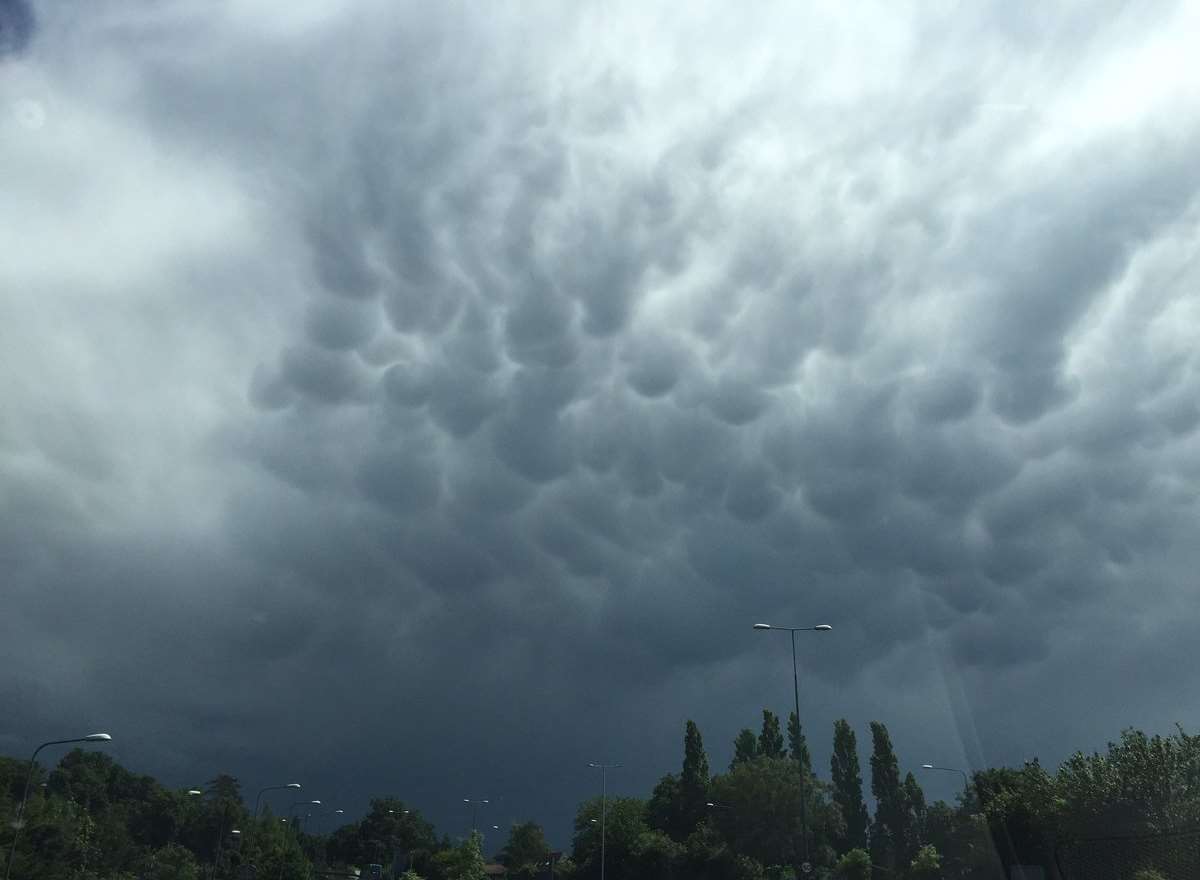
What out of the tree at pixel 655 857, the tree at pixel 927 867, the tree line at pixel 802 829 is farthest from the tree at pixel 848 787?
the tree at pixel 927 867

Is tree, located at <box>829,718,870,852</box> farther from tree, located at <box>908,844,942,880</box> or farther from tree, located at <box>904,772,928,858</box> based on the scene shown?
tree, located at <box>908,844,942,880</box>

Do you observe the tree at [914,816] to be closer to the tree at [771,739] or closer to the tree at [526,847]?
the tree at [771,739]

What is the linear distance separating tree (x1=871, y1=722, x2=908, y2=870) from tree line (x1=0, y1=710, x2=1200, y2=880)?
0.16 m

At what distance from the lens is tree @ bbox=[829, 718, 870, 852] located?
117250 millimetres

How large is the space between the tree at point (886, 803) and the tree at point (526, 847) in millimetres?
72169

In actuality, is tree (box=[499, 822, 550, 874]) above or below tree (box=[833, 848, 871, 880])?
Answer: above

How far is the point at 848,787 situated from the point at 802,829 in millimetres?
62963

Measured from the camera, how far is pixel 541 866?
161625 millimetres

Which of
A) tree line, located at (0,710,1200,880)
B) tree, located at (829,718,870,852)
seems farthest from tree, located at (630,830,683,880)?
tree, located at (829,718,870,852)

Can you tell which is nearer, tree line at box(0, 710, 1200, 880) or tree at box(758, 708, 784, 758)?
tree line at box(0, 710, 1200, 880)

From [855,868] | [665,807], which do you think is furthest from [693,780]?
[855,868]

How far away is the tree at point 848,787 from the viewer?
11725 centimetres

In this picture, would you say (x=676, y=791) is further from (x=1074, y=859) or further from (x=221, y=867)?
(x=1074, y=859)

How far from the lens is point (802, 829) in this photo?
6212cm
